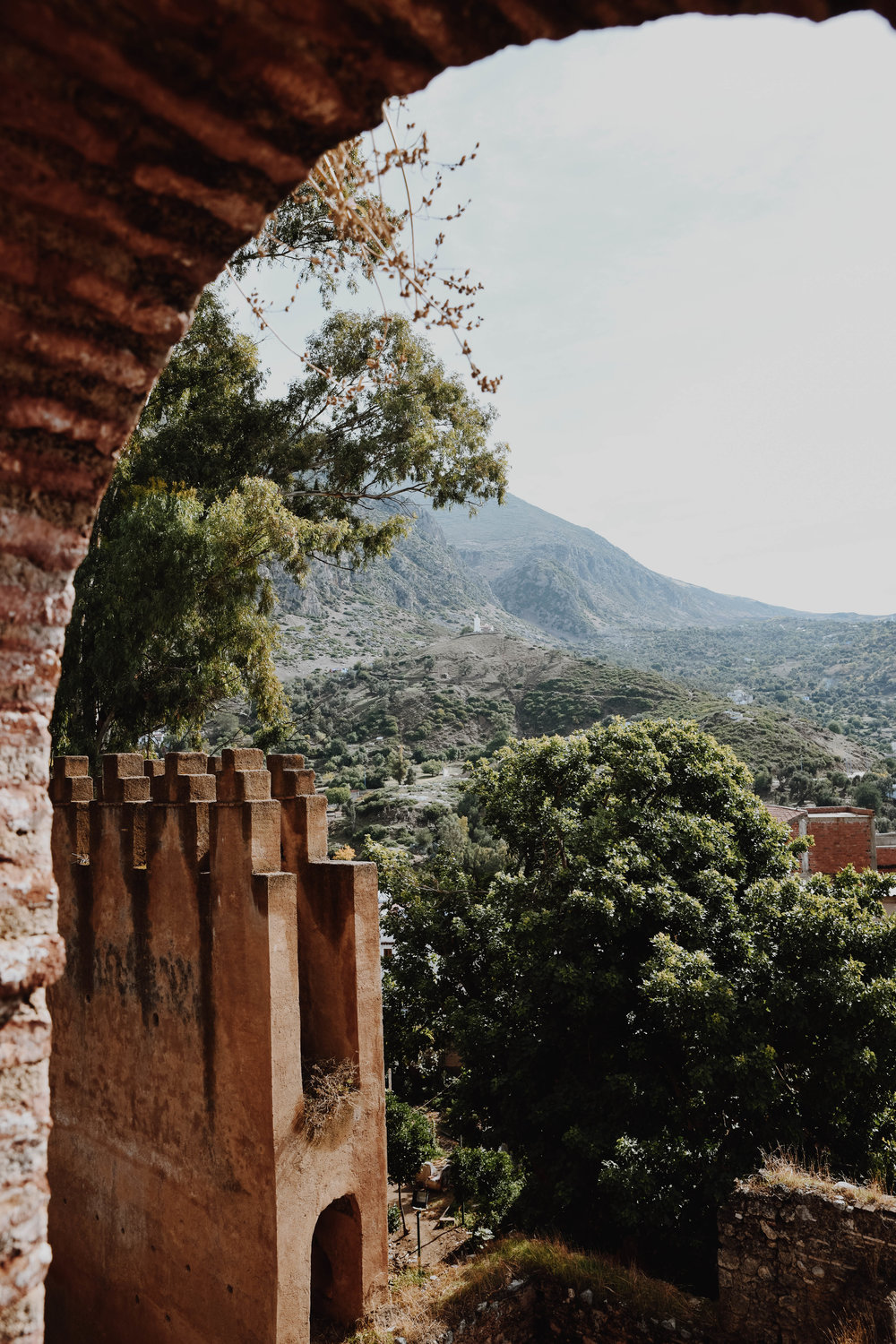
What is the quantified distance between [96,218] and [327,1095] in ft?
22.5

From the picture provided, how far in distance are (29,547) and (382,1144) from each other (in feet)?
24.0

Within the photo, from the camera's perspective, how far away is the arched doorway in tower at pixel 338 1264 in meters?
7.36


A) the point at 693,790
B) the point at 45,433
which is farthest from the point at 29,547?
the point at 693,790

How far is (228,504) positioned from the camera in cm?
1162

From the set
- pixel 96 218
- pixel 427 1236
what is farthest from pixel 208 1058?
pixel 96 218

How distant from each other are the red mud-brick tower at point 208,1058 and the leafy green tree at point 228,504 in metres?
2.99

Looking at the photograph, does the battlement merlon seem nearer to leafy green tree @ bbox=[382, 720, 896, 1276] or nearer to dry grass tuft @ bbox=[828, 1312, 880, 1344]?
leafy green tree @ bbox=[382, 720, 896, 1276]

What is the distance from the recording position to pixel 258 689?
41.6ft

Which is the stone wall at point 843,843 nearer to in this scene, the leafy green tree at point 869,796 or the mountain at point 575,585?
the leafy green tree at point 869,796

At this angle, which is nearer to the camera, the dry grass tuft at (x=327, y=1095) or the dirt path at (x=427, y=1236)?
the dry grass tuft at (x=327, y=1095)

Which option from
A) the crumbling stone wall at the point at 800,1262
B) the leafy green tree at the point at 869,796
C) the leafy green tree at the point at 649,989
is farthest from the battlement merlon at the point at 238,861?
the leafy green tree at the point at 869,796

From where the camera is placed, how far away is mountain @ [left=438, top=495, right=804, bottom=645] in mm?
140750

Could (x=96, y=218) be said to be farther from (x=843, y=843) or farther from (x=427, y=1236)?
(x=843, y=843)

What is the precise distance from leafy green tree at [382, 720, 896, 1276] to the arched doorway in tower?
7.83ft
